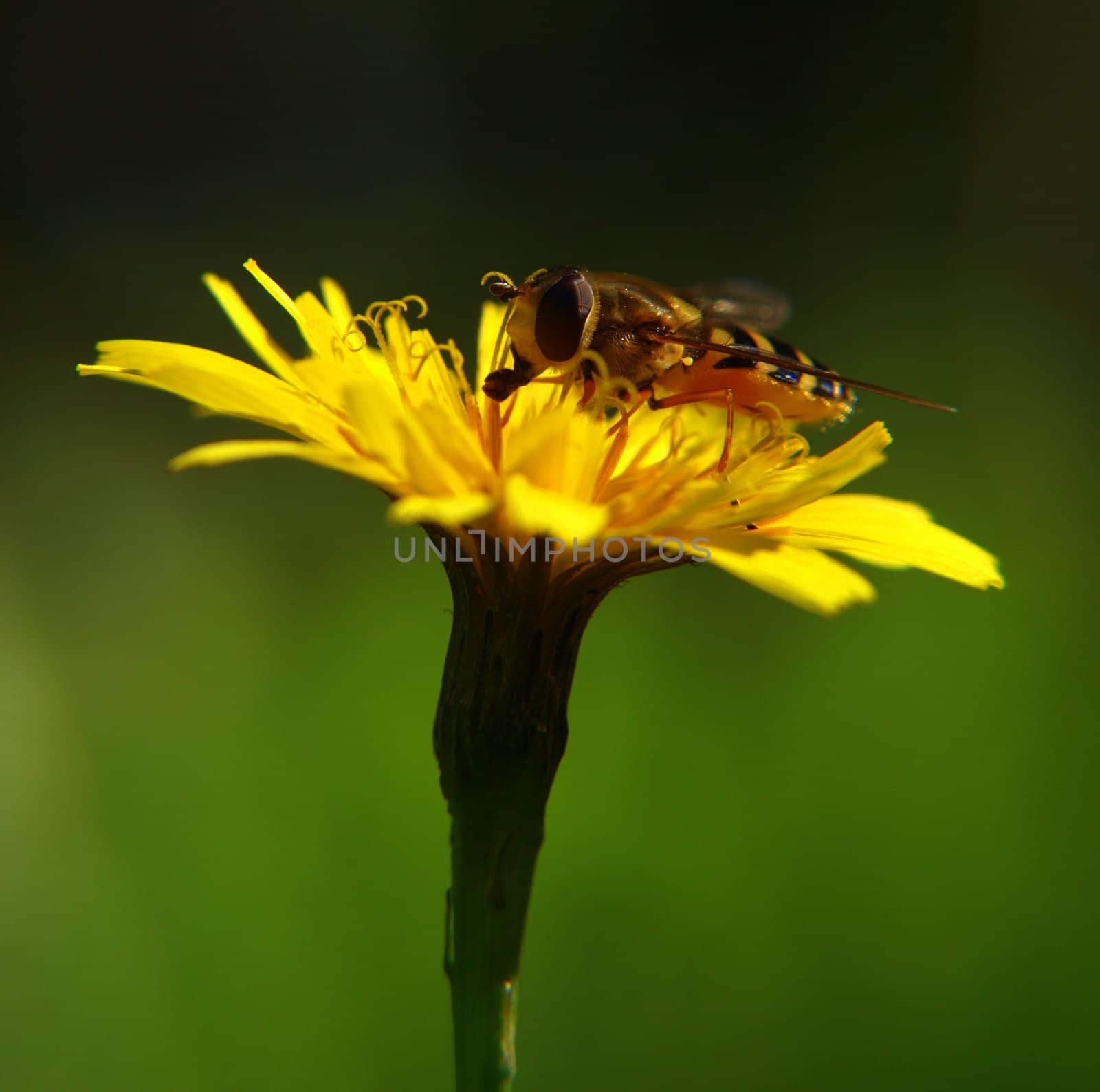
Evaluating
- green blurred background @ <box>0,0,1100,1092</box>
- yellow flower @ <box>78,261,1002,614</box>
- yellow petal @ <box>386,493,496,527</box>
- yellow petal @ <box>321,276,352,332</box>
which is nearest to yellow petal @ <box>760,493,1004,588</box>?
yellow flower @ <box>78,261,1002,614</box>

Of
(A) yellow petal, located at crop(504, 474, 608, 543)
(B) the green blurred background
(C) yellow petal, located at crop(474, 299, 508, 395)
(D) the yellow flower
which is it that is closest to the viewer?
(A) yellow petal, located at crop(504, 474, 608, 543)

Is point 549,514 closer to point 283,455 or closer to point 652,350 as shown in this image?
point 283,455

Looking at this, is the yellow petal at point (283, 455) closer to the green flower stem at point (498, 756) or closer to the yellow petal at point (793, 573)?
the green flower stem at point (498, 756)

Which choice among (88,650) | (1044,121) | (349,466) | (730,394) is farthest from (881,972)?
(1044,121)

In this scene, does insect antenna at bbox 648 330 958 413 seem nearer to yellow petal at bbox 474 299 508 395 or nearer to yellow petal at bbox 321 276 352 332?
yellow petal at bbox 474 299 508 395

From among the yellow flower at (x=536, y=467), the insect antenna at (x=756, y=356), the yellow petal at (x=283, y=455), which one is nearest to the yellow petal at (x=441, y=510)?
the yellow flower at (x=536, y=467)

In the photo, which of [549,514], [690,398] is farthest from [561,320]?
[549,514]
